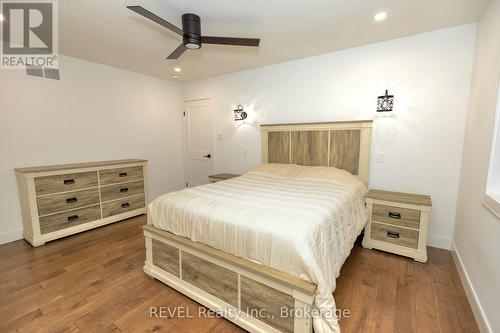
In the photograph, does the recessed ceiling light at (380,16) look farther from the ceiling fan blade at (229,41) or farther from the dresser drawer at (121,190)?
the dresser drawer at (121,190)

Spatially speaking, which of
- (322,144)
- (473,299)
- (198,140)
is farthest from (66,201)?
(473,299)

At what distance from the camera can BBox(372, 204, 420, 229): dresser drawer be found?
2.40 metres

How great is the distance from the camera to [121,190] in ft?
11.9

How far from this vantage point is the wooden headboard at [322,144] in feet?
9.75

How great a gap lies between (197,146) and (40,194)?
8.76ft

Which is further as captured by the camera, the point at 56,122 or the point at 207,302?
the point at 56,122

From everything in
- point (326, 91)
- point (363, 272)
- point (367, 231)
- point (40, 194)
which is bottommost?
point (363, 272)

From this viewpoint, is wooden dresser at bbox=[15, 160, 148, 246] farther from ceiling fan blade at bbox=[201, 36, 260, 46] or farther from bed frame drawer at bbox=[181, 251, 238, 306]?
ceiling fan blade at bbox=[201, 36, 260, 46]

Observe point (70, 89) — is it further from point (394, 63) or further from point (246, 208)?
point (394, 63)

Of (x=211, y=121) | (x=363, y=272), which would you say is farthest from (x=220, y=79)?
(x=363, y=272)

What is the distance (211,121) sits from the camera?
180 inches

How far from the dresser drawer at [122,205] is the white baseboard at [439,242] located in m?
4.27

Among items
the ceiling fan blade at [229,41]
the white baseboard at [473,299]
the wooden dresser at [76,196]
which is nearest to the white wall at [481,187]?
the white baseboard at [473,299]

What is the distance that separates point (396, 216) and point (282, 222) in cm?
171
